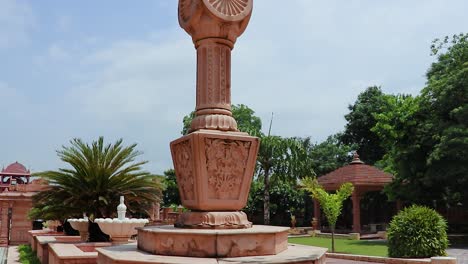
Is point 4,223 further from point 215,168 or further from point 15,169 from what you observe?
point 215,168

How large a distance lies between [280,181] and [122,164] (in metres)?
20.4

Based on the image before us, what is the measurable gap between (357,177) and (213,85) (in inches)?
954

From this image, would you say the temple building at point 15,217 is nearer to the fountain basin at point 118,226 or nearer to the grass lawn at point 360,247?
the grass lawn at point 360,247

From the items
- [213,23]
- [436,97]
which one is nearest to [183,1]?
[213,23]

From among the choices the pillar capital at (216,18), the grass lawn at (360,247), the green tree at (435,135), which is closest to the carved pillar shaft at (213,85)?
the pillar capital at (216,18)

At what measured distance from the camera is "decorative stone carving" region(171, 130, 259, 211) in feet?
22.3

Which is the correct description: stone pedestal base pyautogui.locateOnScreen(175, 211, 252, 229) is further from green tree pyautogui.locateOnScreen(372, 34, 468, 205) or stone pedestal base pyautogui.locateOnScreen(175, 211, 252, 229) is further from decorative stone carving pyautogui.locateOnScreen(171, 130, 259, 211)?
green tree pyautogui.locateOnScreen(372, 34, 468, 205)

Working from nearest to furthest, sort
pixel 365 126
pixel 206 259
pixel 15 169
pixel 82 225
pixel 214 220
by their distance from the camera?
pixel 206 259, pixel 214 220, pixel 82 225, pixel 365 126, pixel 15 169

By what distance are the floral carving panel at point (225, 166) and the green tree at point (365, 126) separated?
38.4 m

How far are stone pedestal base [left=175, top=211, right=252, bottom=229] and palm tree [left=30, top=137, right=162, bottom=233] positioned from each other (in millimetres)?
7473

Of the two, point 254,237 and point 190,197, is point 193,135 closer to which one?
point 190,197

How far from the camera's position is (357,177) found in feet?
97.8

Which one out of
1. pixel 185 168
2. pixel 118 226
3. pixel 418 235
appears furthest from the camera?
pixel 418 235

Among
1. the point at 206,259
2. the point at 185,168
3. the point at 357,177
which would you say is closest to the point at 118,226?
the point at 185,168
